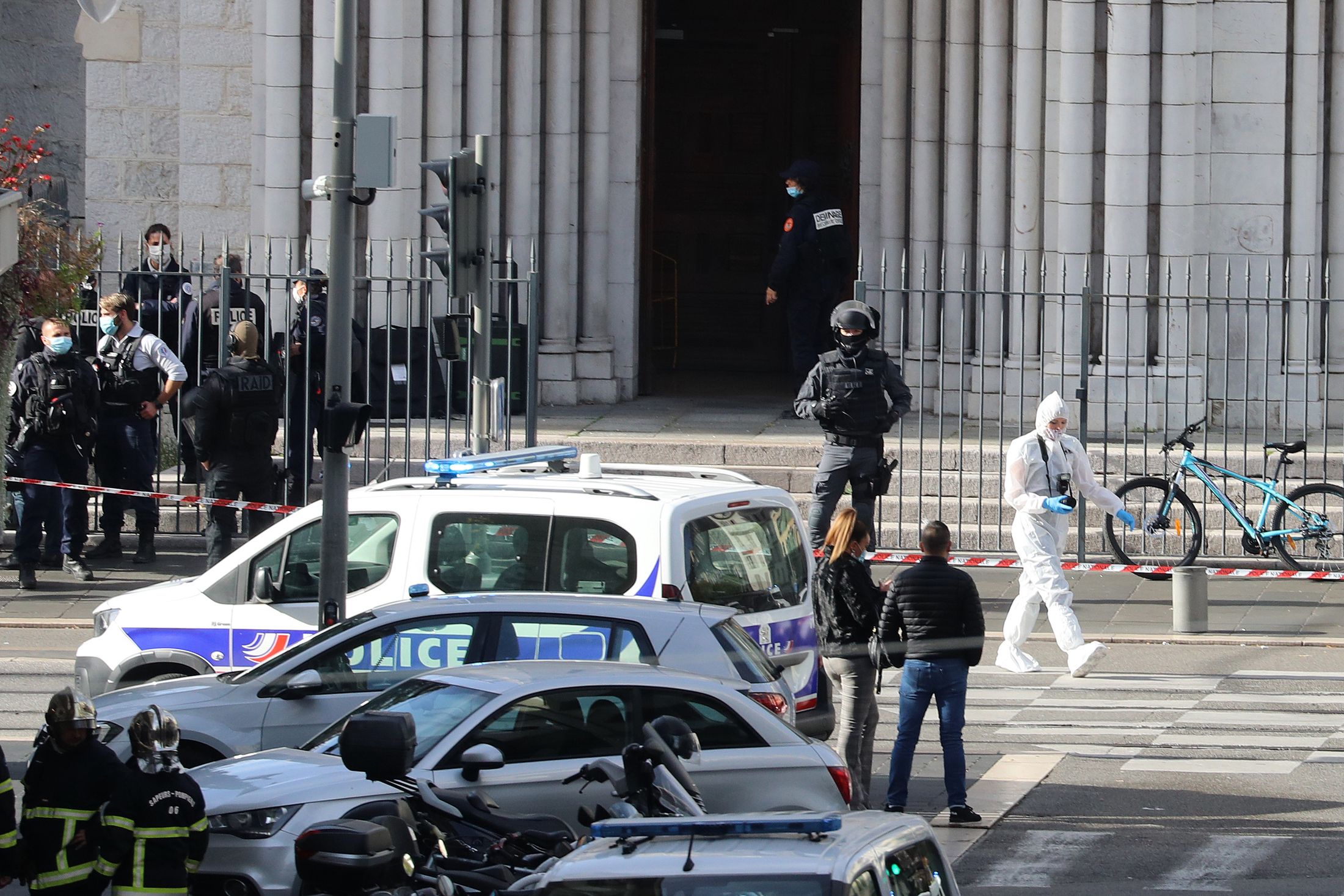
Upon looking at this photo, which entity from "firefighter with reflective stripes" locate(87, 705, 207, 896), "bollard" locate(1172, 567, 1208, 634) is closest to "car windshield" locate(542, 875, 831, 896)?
"firefighter with reflective stripes" locate(87, 705, 207, 896)

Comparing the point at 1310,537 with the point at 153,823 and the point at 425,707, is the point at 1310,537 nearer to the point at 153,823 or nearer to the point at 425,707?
the point at 425,707

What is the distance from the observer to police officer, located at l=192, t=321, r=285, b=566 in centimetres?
1519

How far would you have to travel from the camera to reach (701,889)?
5039 mm

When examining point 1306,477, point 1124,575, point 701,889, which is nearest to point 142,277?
point 1124,575

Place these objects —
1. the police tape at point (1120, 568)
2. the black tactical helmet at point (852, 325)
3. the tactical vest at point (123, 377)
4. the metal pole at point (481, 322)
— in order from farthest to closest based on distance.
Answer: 1. the tactical vest at point (123, 377)
2. the police tape at point (1120, 568)
3. the black tactical helmet at point (852, 325)
4. the metal pole at point (481, 322)

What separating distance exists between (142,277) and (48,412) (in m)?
2.53

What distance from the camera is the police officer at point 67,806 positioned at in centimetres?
741

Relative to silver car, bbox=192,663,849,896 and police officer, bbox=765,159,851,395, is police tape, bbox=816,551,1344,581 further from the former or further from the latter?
silver car, bbox=192,663,849,896

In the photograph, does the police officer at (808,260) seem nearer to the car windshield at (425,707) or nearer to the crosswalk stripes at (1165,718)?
the crosswalk stripes at (1165,718)

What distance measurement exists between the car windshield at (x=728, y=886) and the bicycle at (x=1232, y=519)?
11.4 meters

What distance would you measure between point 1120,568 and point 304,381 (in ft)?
21.2

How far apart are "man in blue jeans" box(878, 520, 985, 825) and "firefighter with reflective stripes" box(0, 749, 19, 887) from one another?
14.4 ft

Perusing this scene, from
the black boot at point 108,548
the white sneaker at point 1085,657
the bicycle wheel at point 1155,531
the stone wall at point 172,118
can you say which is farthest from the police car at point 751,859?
the stone wall at point 172,118

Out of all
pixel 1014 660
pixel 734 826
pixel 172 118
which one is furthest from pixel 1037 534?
pixel 172 118
